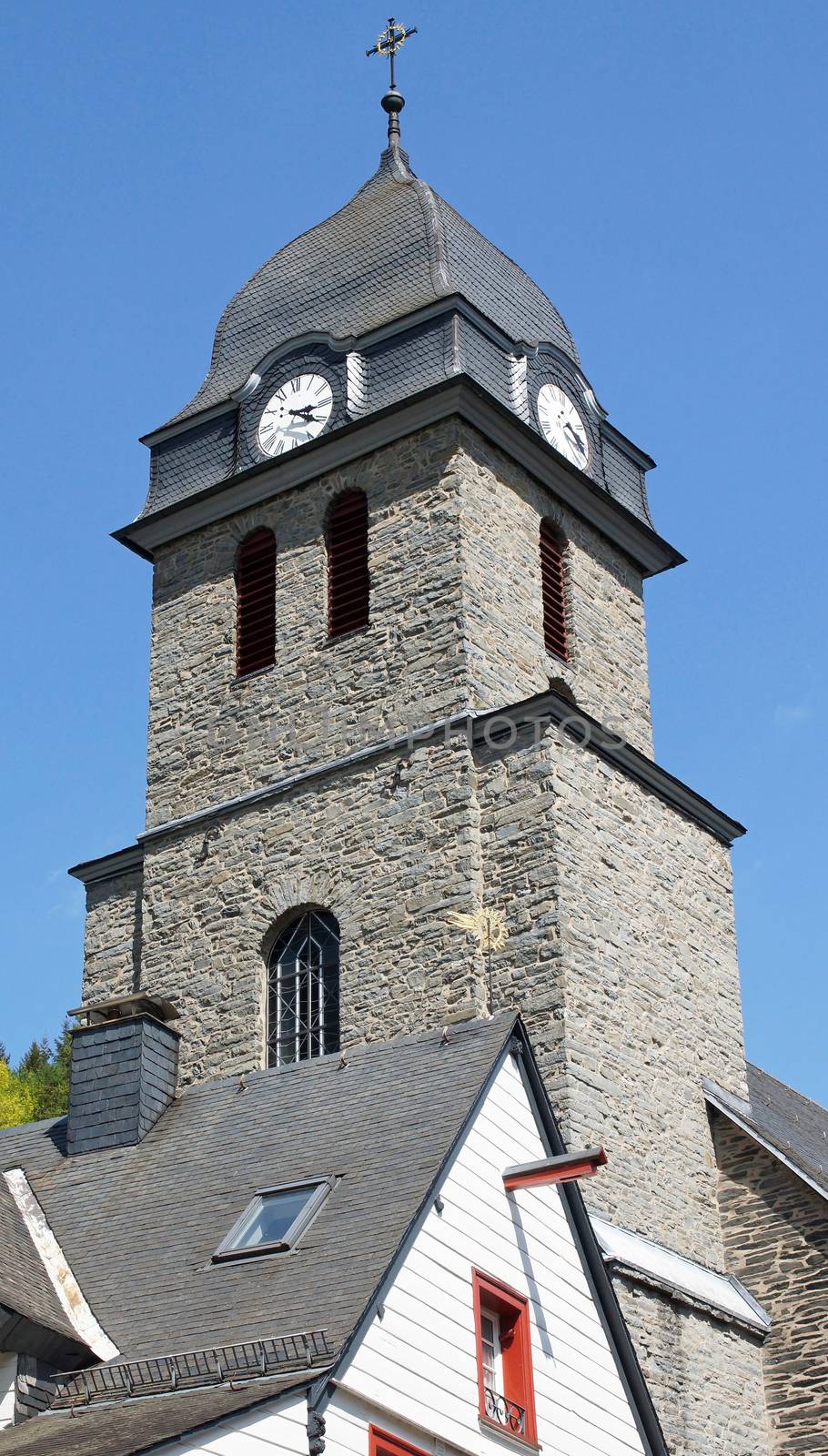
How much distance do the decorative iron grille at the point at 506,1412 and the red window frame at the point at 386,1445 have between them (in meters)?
1.14

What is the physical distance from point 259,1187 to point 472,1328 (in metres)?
2.18

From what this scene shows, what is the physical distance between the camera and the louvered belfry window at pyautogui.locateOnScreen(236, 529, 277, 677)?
25.3 metres

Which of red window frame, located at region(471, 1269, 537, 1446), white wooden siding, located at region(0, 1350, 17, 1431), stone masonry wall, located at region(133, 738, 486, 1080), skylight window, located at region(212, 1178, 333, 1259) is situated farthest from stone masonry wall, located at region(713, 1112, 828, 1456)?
white wooden siding, located at region(0, 1350, 17, 1431)

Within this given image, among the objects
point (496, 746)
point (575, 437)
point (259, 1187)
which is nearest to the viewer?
point (259, 1187)

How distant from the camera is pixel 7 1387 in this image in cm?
1398

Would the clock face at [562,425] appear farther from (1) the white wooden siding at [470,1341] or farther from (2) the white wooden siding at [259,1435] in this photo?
(2) the white wooden siding at [259,1435]

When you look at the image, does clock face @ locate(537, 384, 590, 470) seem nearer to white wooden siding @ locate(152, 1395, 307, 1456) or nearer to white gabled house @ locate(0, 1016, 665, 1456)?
white gabled house @ locate(0, 1016, 665, 1456)

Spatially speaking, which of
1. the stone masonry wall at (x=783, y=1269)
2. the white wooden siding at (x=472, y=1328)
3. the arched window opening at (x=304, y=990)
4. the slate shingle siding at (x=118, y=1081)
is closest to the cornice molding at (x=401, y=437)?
the arched window opening at (x=304, y=990)

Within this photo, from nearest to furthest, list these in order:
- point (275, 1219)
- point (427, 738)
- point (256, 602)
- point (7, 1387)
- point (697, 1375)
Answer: point (7, 1387), point (275, 1219), point (697, 1375), point (427, 738), point (256, 602)

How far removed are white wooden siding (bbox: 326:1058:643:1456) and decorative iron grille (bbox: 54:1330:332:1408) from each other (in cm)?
28

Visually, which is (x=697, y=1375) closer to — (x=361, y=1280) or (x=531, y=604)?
(x=361, y=1280)

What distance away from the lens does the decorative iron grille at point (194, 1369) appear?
1268cm

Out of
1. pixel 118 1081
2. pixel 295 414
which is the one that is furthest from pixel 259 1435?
pixel 295 414

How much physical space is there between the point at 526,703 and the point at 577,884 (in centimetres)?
191
